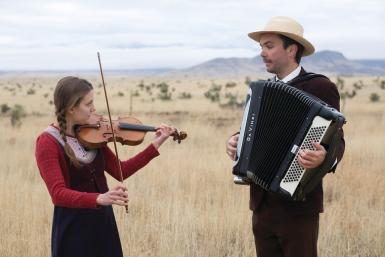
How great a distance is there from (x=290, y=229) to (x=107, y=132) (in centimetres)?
134

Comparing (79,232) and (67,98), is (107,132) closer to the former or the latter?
(67,98)

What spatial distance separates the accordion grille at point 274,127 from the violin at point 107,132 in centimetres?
72

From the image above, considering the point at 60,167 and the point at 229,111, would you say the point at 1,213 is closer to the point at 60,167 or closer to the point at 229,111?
the point at 60,167

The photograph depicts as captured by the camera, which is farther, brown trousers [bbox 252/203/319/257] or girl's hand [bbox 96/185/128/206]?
brown trousers [bbox 252/203/319/257]

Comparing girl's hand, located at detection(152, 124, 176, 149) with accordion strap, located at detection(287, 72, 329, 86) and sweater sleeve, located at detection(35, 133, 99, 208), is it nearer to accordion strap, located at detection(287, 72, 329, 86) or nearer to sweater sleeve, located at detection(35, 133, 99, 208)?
sweater sleeve, located at detection(35, 133, 99, 208)

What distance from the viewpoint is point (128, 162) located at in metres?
3.71

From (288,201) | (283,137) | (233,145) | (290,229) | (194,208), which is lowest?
(194,208)

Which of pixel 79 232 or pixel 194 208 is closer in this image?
pixel 79 232

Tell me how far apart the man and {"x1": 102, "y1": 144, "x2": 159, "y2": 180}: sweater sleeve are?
1.89ft

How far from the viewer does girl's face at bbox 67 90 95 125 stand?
324 cm

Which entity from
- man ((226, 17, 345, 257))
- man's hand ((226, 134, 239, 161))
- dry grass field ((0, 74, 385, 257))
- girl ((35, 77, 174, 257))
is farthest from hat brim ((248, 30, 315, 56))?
dry grass field ((0, 74, 385, 257))

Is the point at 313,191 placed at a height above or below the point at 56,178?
below

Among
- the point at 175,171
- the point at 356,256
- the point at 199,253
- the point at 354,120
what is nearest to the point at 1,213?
the point at 199,253

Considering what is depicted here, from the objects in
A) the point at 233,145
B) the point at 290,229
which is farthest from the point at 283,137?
the point at 290,229
